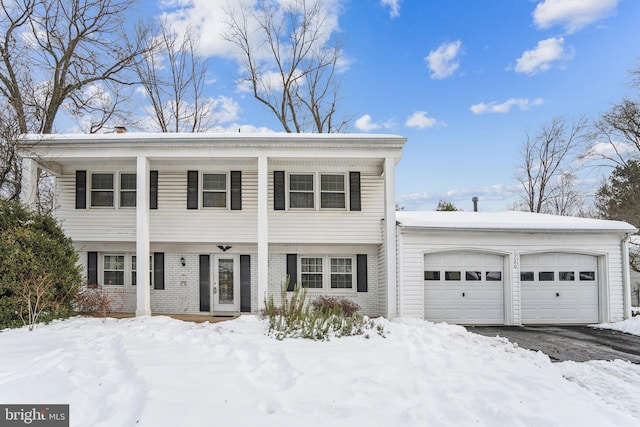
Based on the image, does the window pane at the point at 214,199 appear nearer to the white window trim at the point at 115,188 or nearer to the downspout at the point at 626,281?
the white window trim at the point at 115,188

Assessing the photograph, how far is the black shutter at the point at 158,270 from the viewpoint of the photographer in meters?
Result: 12.4

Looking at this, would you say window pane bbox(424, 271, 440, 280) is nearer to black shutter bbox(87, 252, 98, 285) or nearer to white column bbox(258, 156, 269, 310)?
white column bbox(258, 156, 269, 310)

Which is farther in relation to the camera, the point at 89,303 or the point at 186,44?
the point at 186,44

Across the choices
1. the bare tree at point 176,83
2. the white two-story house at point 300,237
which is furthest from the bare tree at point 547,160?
the bare tree at point 176,83

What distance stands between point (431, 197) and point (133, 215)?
22.6 m

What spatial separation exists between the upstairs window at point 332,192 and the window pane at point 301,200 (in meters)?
0.39

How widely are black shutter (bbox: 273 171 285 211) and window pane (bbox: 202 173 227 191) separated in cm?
162

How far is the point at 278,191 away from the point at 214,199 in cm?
207

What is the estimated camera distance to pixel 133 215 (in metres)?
12.2

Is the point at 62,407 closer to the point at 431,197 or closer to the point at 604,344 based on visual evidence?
the point at 604,344

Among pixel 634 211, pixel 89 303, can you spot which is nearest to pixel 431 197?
pixel 634 211

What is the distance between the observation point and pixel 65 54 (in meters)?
16.8

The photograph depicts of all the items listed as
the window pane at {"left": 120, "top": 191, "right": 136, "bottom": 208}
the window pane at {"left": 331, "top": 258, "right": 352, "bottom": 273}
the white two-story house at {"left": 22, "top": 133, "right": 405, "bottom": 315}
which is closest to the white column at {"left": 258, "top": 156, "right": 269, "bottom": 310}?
the white two-story house at {"left": 22, "top": 133, "right": 405, "bottom": 315}

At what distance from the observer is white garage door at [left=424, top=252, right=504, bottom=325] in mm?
11633
